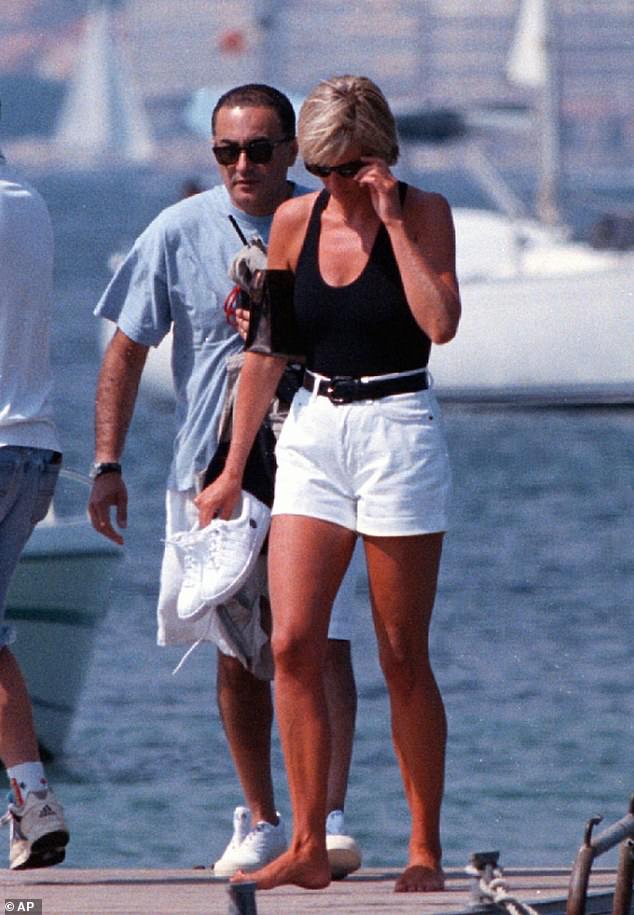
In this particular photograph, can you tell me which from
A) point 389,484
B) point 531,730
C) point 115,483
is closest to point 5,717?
point 115,483

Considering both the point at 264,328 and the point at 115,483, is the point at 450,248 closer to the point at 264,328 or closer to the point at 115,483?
the point at 264,328

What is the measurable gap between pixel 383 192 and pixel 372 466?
555 mm

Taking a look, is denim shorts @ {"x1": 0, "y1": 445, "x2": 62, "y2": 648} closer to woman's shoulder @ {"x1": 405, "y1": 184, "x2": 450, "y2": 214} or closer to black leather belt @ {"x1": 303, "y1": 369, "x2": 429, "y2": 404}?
black leather belt @ {"x1": 303, "y1": 369, "x2": 429, "y2": 404}

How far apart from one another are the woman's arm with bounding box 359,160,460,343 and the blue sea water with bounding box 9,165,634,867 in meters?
4.71

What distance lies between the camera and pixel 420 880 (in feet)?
16.8

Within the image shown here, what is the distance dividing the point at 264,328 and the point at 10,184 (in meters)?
0.63

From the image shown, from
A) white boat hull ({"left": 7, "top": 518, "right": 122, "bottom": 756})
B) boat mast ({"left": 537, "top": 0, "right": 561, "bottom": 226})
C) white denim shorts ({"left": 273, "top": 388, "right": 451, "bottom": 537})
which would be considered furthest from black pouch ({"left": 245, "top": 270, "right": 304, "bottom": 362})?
boat mast ({"left": 537, "top": 0, "right": 561, "bottom": 226})

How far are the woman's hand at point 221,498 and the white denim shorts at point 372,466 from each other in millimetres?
A: 267

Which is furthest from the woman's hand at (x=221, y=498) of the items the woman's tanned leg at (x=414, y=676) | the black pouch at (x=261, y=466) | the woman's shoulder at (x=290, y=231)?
the woman's shoulder at (x=290, y=231)

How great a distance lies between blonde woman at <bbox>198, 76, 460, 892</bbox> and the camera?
16.1 feet

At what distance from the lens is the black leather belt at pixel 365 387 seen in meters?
4.95

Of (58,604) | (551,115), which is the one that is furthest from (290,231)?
(551,115)

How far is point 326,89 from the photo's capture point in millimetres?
4906

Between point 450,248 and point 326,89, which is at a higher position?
point 326,89
